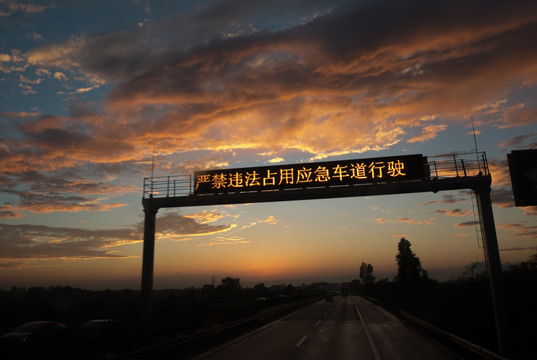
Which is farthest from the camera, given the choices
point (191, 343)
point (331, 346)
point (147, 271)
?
point (147, 271)

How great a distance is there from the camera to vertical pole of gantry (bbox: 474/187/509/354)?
56.6ft

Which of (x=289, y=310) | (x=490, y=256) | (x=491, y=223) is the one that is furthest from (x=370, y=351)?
(x=289, y=310)

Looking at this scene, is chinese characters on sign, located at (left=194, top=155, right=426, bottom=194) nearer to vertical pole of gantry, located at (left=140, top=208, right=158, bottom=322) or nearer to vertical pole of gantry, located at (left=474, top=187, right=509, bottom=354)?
vertical pole of gantry, located at (left=474, top=187, right=509, bottom=354)

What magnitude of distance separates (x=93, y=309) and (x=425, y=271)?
90611 mm

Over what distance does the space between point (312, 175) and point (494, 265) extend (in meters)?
10.5

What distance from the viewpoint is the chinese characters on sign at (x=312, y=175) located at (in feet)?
68.5

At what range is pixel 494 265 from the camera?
18078mm

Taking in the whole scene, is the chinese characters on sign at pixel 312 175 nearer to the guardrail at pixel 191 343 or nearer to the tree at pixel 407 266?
the guardrail at pixel 191 343

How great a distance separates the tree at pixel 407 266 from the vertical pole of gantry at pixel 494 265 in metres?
91.6

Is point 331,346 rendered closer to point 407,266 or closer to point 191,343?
point 191,343

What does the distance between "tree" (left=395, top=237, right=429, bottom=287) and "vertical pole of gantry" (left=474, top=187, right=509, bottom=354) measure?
91.6 meters

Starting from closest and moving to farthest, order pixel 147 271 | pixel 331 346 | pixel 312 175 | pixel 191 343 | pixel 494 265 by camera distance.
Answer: pixel 191 343
pixel 331 346
pixel 494 265
pixel 312 175
pixel 147 271

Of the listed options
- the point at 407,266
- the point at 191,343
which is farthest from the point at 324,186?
the point at 407,266

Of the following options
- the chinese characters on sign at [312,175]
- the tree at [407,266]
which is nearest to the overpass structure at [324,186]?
the chinese characters on sign at [312,175]
